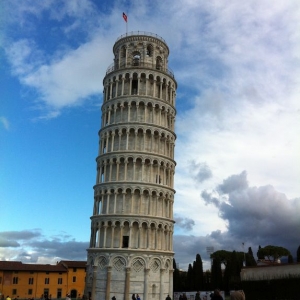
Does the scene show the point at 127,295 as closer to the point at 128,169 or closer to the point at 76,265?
the point at 128,169

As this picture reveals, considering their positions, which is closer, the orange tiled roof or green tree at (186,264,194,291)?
green tree at (186,264,194,291)

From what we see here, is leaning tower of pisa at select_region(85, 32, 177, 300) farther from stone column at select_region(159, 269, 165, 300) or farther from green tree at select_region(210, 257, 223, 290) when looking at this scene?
green tree at select_region(210, 257, 223, 290)

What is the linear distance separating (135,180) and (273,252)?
67813 millimetres

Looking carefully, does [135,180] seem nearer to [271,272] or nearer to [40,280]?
[271,272]

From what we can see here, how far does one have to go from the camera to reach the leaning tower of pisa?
42.2m

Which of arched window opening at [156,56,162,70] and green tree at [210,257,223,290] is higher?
arched window opening at [156,56,162,70]

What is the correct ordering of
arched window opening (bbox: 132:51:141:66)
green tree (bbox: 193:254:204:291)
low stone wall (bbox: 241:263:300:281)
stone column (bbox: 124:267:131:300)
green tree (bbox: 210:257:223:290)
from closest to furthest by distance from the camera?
low stone wall (bbox: 241:263:300:281)
stone column (bbox: 124:267:131:300)
arched window opening (bbox: 132:51:141:66)
green tree (bbox: 210:257:223:290)
green tree (bbox: 193:254:204:291)

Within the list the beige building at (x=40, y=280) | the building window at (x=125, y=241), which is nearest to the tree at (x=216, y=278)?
the beige building at (x=40, y=280)

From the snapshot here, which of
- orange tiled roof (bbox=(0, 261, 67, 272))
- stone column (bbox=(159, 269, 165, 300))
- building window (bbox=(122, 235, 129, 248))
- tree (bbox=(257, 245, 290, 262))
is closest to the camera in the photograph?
stone column (bbox=(159, 269, 165, 300))

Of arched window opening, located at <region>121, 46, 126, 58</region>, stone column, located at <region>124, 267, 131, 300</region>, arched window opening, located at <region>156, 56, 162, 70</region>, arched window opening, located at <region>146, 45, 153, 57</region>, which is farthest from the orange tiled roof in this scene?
arched window opening, located at <region>146, 45, 153, 57</region>

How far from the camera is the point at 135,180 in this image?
44875 mm

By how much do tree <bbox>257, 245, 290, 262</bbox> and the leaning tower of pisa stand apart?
61.4 m

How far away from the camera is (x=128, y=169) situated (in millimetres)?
45594

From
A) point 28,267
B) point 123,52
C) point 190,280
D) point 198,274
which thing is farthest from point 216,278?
point 123,52
